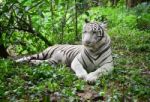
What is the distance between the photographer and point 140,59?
7562 millimetres

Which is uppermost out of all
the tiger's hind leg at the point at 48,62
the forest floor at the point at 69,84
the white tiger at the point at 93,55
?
the white tiger at the point at 93,55

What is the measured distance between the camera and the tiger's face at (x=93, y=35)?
624 centimetres

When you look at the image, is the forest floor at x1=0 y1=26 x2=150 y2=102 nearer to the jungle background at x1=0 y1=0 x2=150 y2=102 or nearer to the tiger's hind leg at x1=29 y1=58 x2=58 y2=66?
the jungle background at x1=0 y1=0 x2=150 y2=102

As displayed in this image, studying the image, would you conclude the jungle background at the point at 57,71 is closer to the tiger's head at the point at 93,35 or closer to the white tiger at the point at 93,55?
the white tiger at the point at 93,55

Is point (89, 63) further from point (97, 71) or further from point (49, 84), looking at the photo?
point (49, 84)

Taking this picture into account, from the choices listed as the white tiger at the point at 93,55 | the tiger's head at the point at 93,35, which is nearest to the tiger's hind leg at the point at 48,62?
the white tiger at the point at 93,55

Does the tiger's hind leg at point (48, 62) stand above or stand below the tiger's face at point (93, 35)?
below

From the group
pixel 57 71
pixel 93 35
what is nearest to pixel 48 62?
pixel 57 71

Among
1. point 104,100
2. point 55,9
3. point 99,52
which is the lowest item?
point 104,100

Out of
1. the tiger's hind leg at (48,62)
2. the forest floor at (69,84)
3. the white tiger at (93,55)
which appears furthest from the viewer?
the tiger's hind leg at (48,62)

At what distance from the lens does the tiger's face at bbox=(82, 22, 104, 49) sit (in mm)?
6242

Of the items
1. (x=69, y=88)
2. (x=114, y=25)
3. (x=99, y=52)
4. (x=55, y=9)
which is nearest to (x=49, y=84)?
(x=69, y=88)

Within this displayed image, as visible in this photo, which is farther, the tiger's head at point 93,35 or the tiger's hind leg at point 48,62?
the tiger's hind leg at point 48,62

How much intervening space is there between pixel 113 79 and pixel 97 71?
0.31 metres
